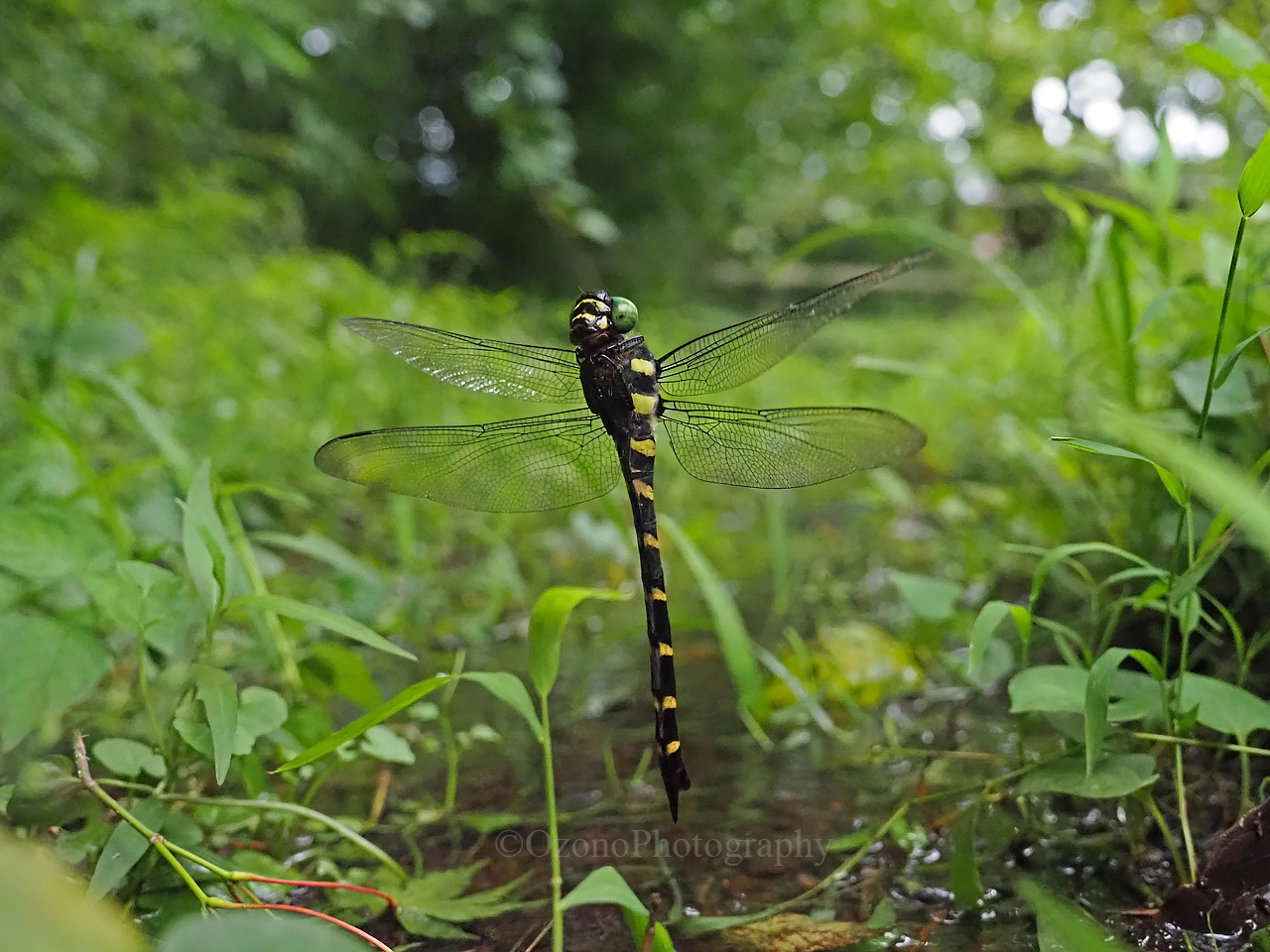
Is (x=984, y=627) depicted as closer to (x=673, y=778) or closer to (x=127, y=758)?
(x=673, y=778)

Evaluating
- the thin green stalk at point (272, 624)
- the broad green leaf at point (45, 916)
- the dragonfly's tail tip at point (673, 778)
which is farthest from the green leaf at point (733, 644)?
the broad green leaf at point (45, 916)

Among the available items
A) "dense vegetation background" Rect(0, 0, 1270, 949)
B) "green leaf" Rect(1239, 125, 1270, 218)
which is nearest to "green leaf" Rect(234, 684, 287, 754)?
"dense vegetation background" Rect(0, 0, 1270, 949)

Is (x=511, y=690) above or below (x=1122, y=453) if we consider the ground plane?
below

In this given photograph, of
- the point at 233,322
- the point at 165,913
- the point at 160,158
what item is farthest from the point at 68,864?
the point at 160,158

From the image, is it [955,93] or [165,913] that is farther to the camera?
[955,93]

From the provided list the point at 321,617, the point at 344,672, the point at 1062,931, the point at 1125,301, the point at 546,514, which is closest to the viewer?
the point at 1062,931

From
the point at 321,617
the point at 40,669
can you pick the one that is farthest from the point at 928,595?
the point at 40,669

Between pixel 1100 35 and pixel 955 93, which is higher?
pixel 955 93

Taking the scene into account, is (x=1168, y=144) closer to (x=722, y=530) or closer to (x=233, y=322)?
(x=722, y=530)
